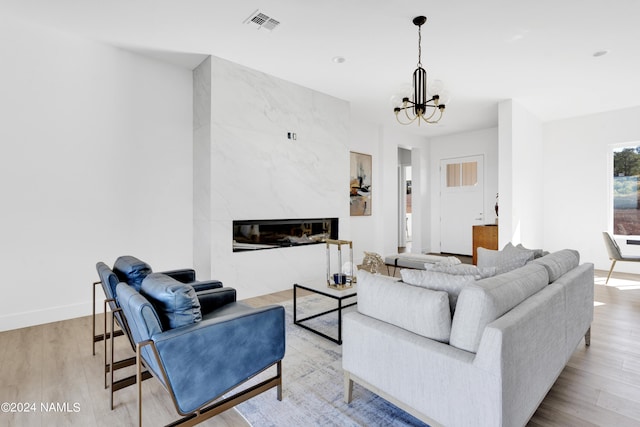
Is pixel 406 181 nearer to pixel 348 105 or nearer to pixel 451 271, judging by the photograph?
pixel 348 105

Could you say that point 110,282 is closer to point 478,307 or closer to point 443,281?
point 443,281

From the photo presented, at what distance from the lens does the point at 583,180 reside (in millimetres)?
6016

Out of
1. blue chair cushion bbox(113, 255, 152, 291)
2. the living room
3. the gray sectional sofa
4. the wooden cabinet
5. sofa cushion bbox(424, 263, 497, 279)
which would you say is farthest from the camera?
the wooden cabinet

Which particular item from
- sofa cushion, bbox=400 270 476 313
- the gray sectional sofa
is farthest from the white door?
sofa cushion, bbox=400 270 476 313

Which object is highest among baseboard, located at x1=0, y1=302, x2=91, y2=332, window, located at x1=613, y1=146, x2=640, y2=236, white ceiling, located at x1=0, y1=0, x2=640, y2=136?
white ceiling, located at x1=0, y1=0, x2=640, y2=136

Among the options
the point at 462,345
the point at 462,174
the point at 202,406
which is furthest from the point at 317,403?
the point at 462,174

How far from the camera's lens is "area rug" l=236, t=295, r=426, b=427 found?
176cm

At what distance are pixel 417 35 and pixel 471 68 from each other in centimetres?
120

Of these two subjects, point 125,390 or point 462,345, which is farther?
point 125,390

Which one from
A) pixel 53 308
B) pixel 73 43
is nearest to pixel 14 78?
pixel 73 43

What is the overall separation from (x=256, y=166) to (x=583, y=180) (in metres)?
5.99

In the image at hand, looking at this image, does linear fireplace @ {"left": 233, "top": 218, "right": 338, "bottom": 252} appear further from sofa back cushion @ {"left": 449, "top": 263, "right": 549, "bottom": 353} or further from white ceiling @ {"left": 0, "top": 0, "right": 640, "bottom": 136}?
sofa back cushion @ {"left": 449, "top": 263, "right": 549, "bottom": 353}

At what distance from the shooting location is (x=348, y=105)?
5.45m

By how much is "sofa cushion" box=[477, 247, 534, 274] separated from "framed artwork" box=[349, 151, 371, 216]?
3.19 meters
